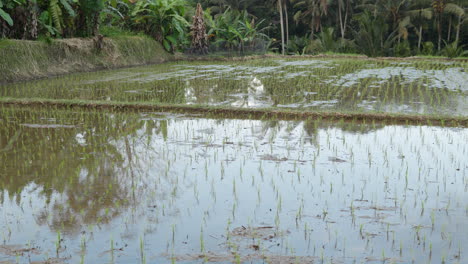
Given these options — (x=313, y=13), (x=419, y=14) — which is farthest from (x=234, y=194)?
(x=313, y=13)

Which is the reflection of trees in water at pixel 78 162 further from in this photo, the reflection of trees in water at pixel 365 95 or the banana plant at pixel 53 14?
the banana plant at pixel 53 14

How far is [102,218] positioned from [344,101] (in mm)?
4423

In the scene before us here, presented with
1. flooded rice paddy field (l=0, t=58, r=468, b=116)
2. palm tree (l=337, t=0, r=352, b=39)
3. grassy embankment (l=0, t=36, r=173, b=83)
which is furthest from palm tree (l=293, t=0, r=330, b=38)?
flooded rice paddy field (l=0, t=58, r=468, b=116)

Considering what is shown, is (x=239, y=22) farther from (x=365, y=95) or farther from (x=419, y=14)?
(x=365, y=95)

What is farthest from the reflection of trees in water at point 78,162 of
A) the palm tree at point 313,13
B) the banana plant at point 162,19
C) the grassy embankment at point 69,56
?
the palm tree at point 313,13

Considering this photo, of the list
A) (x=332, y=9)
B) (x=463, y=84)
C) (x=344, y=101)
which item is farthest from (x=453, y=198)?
(x=332, y=9)

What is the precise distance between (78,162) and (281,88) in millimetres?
4541

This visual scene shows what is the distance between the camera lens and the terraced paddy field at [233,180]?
2.43 m

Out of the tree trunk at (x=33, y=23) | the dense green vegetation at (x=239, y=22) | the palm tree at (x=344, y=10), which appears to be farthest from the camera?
the palm tree at (x=344, y=10)

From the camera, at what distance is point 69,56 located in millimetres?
10555

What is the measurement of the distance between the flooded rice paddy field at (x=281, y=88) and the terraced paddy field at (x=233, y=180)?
92 millimetres

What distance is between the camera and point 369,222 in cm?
270

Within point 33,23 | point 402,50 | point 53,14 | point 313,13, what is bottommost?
point 402,50

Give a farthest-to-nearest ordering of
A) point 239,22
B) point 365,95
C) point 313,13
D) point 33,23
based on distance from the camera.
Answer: point 313,13 < point 239,22 < point 33,23 < point 365,95
